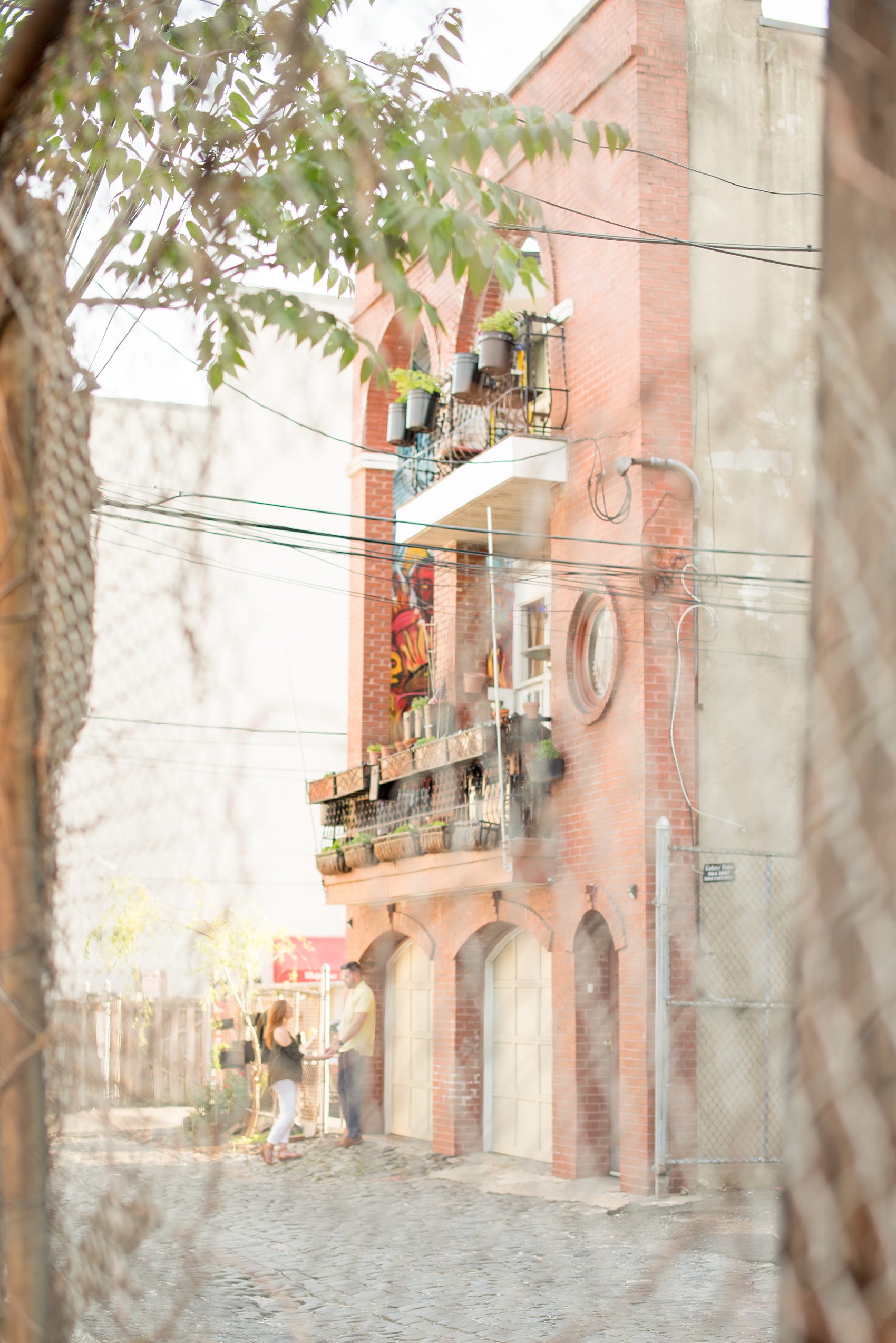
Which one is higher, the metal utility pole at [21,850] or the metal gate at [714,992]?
the metal utility pole at [21,850]

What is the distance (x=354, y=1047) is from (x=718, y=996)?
13.9 feet

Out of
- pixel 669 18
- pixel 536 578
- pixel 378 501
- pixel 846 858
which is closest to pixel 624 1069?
pixel 536 578

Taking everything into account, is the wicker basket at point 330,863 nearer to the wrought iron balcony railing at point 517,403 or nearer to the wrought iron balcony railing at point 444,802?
the wrought iron balcony railing at point 444,802

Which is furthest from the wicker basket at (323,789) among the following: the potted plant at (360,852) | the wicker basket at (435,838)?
the wicker basket at (435,838)

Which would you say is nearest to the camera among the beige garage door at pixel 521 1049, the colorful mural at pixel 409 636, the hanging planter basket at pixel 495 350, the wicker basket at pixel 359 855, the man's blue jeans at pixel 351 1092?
the hanging planter basket at pixel 495 350

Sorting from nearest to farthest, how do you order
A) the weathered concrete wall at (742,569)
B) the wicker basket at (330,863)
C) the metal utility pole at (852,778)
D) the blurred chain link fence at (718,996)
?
the metal utility pole at (852,778) < the weathered concrete wall at (742,569) < the blurred chain link fence at (718,996) < the wicker basket at (330,863)

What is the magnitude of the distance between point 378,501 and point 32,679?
15.7 m

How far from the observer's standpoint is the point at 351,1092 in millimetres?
14664

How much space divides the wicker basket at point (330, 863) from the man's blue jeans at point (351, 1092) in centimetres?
219

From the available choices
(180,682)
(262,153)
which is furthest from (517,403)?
(180,682)

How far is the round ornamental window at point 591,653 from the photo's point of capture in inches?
453

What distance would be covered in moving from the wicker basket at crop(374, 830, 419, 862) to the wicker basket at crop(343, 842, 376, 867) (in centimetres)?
43

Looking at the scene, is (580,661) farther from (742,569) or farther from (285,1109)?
(285,1109)

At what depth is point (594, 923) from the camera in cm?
1191
